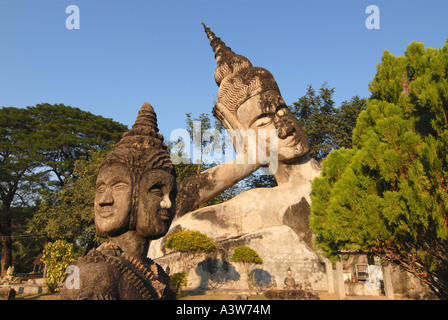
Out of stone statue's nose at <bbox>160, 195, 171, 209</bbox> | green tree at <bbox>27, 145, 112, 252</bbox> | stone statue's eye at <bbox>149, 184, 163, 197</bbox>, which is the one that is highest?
green tree at <bbox>27, 145, 112, 252</bbox>

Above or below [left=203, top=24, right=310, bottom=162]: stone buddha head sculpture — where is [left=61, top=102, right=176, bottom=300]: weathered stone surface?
below

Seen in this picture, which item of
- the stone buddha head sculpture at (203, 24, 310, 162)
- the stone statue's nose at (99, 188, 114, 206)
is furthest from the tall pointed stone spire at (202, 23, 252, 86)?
the stone statue's nose at (99, 188, 114, 206)

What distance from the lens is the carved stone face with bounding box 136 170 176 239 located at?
348 cm

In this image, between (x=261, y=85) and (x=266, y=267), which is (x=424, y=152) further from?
(x=261, y=85)

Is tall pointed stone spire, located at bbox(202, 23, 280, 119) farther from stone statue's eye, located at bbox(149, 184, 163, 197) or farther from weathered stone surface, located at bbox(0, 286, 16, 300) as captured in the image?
stone statue's eye, located at bbox(149, 184, 163, 197)

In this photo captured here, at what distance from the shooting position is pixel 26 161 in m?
21.3

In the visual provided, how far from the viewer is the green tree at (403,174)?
13.8ft

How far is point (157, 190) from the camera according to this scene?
3.57 m

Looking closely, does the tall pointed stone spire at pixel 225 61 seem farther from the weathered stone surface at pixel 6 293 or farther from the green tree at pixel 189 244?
the weathered stone surface at pixel 6 293

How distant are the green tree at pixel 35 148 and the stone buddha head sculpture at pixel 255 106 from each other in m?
12.3

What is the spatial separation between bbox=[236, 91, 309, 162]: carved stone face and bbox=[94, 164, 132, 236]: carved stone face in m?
10.1

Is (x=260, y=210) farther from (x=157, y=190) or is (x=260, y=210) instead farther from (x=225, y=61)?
(x=157, y=190)

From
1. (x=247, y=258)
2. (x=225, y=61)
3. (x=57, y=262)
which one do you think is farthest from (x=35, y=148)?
(x=247, y=258)
